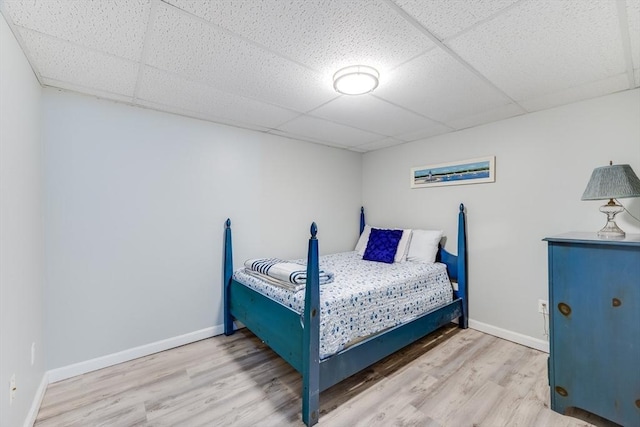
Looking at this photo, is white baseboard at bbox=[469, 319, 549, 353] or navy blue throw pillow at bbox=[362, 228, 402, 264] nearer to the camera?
white baseboard at bbox=[469, 319, 549, 353]

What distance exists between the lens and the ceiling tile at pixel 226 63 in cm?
134

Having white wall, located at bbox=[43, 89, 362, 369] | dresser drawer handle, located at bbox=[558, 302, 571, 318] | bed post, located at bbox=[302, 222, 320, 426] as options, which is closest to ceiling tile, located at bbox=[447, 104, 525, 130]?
dresser drawer handle, located at bbox=[558, 302, 571, 318]

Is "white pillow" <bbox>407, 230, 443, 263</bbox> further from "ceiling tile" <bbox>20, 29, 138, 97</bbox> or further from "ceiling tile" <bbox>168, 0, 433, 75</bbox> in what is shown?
"ceiling tile" <bbox>20, 29, 138, 97</bbox>

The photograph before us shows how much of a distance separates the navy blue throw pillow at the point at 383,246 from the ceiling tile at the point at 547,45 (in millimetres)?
1719

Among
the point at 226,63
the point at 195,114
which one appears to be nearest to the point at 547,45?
the point at 226,63

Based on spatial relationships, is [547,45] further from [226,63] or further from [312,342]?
[312,342]

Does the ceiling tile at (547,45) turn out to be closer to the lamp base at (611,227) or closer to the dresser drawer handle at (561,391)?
Answer: the lamp base at (611,227)

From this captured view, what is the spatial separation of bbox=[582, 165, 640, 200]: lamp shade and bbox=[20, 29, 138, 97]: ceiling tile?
298cm

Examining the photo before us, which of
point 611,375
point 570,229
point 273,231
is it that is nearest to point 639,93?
point 570,229

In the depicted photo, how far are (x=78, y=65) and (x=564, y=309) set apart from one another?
3246 mm

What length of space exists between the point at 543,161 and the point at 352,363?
7.48 feet

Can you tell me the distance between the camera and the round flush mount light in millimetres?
1665

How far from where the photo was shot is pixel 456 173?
2908 millimetres

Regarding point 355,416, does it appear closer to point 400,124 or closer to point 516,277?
point 516,277
